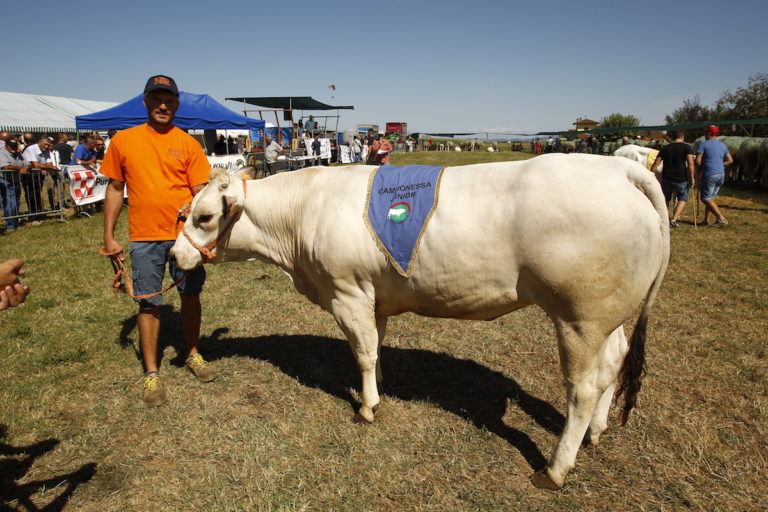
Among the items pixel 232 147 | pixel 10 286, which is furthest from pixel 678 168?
pixel 232 147

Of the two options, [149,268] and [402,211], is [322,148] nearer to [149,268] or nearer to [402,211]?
[149,268]

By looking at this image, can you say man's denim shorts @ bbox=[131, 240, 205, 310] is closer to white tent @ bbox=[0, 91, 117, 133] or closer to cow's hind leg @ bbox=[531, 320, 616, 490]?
cow's hind leg @ bbox=[531, 320, 616, 490]

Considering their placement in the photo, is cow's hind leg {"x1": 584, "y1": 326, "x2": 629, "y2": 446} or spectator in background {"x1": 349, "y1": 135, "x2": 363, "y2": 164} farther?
spectator in background {"x1": 349, "y1": 135, "x2": 363, "y2": 164}

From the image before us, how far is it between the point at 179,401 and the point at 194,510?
129 cm

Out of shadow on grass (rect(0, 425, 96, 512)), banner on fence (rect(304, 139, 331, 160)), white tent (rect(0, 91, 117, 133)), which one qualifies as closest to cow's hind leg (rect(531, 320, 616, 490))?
shadow on grass (rect(0, 425, 96, 512))

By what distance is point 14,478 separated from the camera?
2.97 meters

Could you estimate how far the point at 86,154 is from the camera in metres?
13.0

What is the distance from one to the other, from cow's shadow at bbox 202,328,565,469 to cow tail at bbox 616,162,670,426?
72cm

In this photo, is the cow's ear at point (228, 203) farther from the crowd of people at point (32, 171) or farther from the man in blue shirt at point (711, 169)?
the man in blue shirt at point (711, 169)

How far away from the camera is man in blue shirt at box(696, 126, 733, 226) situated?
10062mm

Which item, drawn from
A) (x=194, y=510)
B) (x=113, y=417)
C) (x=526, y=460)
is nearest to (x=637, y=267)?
(x=526, y=460)

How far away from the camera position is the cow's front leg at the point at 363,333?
3303 millimetres

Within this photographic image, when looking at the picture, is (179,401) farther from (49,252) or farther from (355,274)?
(49,252)

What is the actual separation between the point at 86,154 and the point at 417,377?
43.2ft
